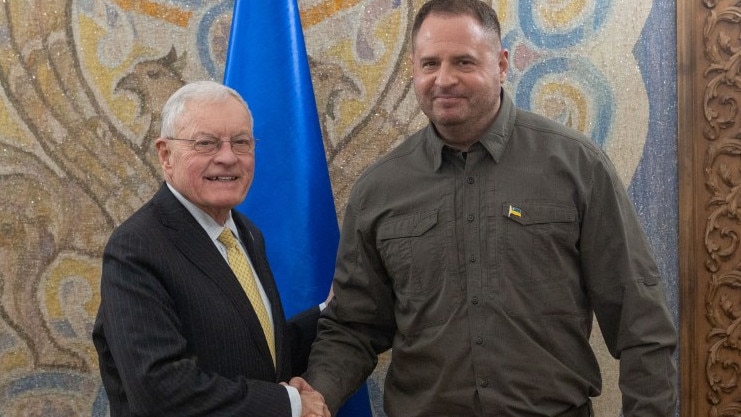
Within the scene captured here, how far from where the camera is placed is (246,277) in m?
1.86

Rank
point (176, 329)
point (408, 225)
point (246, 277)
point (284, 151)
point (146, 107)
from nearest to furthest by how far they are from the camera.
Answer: point (176, 329)
point (246, 277)
point (408, 225)
point (284, 151)
point (146, 107)

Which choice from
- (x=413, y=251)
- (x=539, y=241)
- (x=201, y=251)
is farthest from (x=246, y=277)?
(x=539, y=241)

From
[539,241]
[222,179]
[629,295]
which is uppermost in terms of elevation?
[222,179]

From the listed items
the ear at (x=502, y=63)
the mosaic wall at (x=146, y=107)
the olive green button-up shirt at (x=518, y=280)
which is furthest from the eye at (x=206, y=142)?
the mosaic wall at (x=146, y=107)

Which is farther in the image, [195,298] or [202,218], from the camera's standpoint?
[202,218]

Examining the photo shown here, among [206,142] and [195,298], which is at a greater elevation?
[206,142]

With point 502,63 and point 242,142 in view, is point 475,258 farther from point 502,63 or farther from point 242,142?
point 242,142

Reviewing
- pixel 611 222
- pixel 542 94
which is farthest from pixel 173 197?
pixel 542 94

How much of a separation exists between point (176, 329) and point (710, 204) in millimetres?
1735

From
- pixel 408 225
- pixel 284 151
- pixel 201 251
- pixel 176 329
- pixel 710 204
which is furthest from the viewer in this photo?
pixel 710 204

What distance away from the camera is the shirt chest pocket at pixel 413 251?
75.6 inches

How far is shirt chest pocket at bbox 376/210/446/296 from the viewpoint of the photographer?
6.30ft

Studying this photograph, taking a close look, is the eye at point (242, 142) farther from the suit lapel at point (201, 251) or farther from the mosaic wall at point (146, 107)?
the mosaic wall at point (146, 107)

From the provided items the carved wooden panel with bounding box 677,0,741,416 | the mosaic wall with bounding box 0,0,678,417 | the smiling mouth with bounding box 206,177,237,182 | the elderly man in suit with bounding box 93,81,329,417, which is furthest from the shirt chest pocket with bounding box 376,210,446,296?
the carved wooden panel with bounding box 677,0,741,416
